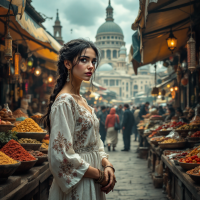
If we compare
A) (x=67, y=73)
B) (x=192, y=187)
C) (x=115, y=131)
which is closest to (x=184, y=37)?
(x=115, y=131)

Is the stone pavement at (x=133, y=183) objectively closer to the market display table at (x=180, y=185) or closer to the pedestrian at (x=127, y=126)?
the market display table at (x=180, y=185)

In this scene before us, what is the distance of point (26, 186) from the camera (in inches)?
105

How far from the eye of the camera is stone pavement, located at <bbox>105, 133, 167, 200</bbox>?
5184mm

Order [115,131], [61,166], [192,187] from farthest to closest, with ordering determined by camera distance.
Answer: [115,131]
[192,187]
[61,166]

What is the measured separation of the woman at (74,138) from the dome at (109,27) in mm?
108356

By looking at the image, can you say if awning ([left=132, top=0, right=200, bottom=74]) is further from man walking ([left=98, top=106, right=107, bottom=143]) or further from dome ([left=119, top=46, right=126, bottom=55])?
dome ([left=119, top=46, right=126, bottom=55])

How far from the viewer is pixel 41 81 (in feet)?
41.9

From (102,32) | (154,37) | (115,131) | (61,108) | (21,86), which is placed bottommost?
(115,131)

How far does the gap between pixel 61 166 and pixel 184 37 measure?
25.1ft

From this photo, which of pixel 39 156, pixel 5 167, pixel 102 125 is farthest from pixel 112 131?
pixel 5 167

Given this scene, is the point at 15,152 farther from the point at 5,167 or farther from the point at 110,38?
the point at 110,38

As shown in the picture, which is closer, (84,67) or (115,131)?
(84,67)

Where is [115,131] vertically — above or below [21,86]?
below

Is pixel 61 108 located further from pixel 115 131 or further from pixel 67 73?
pixel 115 131
